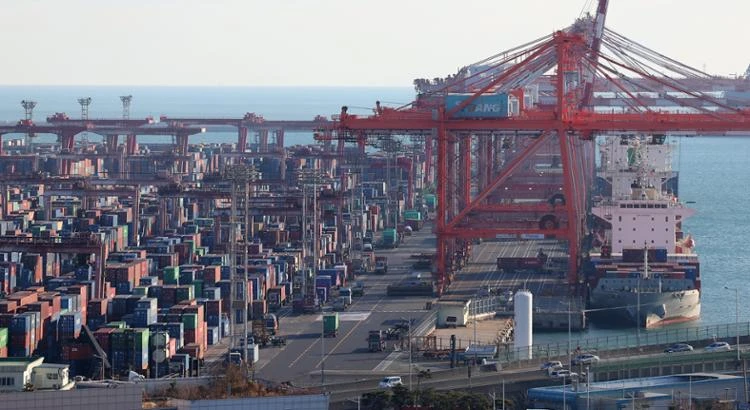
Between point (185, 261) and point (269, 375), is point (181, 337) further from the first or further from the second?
point (185, 261)

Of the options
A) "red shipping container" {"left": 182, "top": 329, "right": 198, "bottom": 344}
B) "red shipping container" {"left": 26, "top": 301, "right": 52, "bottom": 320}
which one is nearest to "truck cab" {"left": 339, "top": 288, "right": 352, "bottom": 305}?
"red shipping container" {"left": 182, "top": 329, "right": 198, "bottom": 344}

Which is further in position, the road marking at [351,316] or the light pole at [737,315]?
the road marking at [351,316]

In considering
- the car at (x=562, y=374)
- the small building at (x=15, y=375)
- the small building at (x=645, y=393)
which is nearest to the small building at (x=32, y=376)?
the small building at (x=15, y=375)

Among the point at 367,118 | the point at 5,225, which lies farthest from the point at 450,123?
the point at 5,225

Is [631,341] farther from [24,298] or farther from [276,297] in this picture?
[24,298]

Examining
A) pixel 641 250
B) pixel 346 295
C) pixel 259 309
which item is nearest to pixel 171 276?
pixel 259 309

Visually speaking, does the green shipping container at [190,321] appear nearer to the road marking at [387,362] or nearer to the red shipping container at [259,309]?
the road marking at [387,362]

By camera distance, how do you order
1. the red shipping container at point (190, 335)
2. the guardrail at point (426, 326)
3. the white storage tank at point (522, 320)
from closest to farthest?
1. the white storage tank at point (522, 320)
2. the red shipping container at point (190, 335)
3. the guardrail at point (426, 326)
